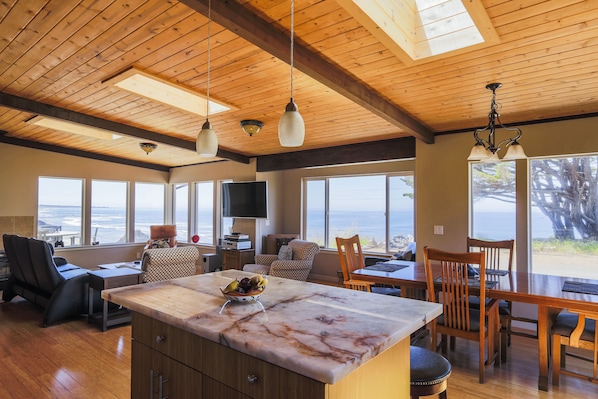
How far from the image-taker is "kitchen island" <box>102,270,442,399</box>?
46.3 inches

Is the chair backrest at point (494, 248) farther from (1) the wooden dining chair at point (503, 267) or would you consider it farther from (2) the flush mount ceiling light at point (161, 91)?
(2) the flush mount ceiling light at point (161, 91)

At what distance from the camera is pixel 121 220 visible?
26.1 ft

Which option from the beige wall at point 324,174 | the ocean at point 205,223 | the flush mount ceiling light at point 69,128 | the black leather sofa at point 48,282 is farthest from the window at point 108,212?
the black leather sofa at point 48,282

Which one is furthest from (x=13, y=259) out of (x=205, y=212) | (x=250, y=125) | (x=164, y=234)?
(x=250, y=125)

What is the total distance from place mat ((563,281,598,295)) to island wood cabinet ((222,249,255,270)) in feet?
16.1

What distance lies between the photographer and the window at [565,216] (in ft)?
12.0

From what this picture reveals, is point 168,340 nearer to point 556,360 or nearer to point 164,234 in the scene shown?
point 556,360

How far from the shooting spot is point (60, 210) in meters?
7.00

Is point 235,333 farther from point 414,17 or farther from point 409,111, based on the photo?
point 409,111

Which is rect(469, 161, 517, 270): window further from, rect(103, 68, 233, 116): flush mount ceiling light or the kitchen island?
rect(103, 68, 233, 116): flush mount ceiling light

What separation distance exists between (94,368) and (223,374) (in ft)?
7.71

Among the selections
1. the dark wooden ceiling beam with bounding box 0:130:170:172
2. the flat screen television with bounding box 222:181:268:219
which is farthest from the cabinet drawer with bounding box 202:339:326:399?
the dark wooden ceiling beam with bounding box 0:130:170:172

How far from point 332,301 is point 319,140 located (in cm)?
383

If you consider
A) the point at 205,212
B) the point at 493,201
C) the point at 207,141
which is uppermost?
the point at 207,141
